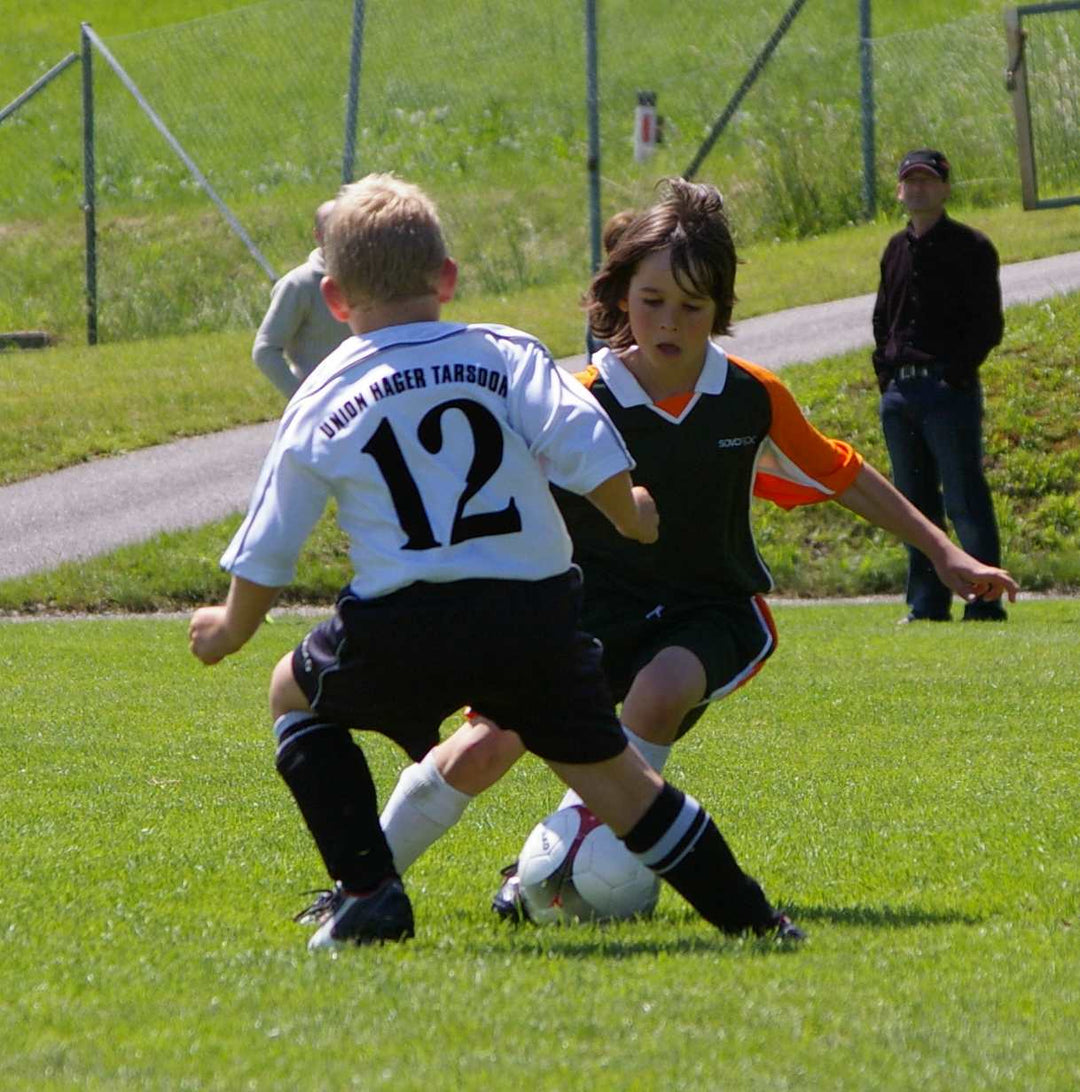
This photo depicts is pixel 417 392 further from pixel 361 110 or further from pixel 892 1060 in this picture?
pixel 361 110

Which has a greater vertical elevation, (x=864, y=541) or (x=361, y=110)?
(x=361, y=110)

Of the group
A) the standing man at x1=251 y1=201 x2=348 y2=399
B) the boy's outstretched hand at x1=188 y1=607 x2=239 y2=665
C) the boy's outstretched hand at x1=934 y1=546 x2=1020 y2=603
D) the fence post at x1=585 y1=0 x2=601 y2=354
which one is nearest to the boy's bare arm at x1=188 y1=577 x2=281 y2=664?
the boy's outstretched hand at x1=188 y1=607 x2=239 y2=665

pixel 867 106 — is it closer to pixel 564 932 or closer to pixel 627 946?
pixel 564 932

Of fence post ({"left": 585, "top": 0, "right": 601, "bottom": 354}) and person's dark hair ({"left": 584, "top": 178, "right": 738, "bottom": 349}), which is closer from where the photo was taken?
person's dark hair ({"left": 584, "top": 178, "right": 738, "bottom": 349})

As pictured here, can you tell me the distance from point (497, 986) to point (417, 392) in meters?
1.01

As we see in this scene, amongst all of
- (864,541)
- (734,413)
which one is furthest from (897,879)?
(864,541)

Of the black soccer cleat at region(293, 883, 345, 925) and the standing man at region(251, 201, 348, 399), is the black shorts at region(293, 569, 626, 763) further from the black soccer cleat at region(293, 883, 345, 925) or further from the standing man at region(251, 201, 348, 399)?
the standing man at region(251, 201, 348, 399)

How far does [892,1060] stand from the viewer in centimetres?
287

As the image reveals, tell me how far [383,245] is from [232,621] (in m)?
0.71

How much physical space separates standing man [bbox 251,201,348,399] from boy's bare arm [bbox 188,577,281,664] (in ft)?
18.8

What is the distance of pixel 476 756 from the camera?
13.5ft

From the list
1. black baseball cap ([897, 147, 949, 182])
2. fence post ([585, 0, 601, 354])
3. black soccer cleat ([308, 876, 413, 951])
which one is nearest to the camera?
black soccer cleat ([308, 876, 413, 951])

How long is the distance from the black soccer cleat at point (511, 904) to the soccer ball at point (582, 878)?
0.07 ft

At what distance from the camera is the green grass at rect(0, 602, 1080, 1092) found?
2881 millimetres
